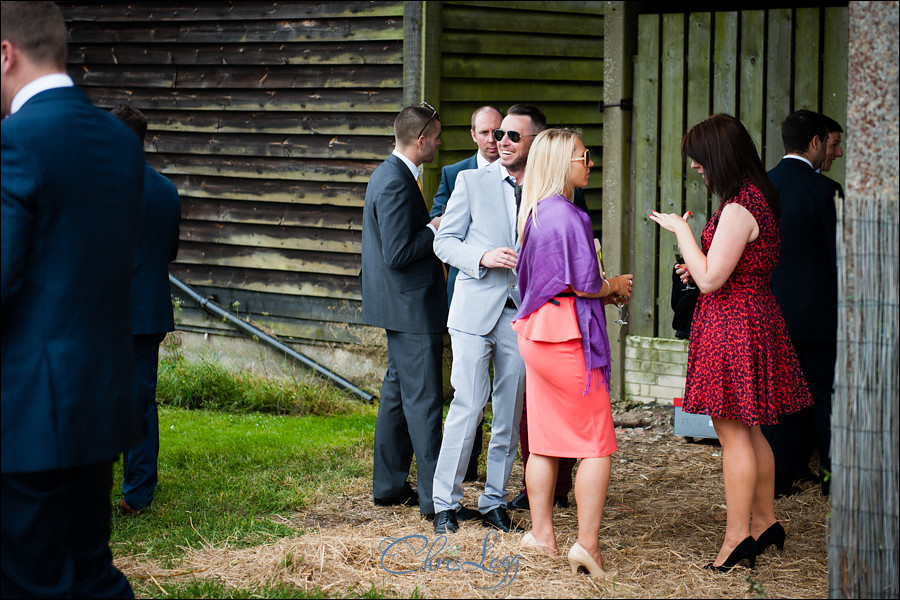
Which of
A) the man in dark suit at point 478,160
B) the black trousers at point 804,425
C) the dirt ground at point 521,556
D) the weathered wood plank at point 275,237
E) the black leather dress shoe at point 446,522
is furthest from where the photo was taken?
the weathered wood plank at point 275,237

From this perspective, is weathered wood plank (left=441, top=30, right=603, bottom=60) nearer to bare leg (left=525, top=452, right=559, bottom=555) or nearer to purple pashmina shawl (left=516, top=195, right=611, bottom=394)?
purple pashmina shawl (left=516, top=195, right=611, bottom=394)

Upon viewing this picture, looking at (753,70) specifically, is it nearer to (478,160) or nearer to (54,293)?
(478,160)

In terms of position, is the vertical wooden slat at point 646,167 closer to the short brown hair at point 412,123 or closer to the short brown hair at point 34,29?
the short brown hair at point 412,123

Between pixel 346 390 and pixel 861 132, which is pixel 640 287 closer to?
pixel 346 390

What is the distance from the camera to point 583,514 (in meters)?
3.76

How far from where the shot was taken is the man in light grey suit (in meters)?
4.41

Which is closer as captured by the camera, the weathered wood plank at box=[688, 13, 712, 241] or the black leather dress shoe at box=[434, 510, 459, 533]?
the black leather dress shoe at box=[434, 510, 459, 533]

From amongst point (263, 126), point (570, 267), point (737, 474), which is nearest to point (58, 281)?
point (570, 267)

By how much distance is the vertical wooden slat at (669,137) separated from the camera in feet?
21.8

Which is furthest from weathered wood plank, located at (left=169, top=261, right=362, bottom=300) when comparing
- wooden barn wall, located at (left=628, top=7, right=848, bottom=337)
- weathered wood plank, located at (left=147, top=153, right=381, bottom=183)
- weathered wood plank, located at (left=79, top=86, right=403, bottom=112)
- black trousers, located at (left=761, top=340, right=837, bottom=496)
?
black trousers, located at (left=761, top=340, right=837, bottom=496)

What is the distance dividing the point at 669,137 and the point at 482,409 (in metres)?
3.12

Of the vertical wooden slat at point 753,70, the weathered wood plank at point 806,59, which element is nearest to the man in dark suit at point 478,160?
the vertical wooden slat at point 753,70

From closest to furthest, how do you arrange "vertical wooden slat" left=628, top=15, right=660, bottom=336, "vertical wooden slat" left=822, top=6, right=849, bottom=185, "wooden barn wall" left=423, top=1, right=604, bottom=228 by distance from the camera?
"vertical wooden slat" left=822, top=6, right=849, bottom=185
"vertical wooden slat" left=628, top=15, right=660, bottom=336
"wooden barn wall" left=423, top=1, right=604, bottom=228

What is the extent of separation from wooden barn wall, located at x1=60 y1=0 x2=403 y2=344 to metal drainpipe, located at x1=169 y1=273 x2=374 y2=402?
0.35 feet
